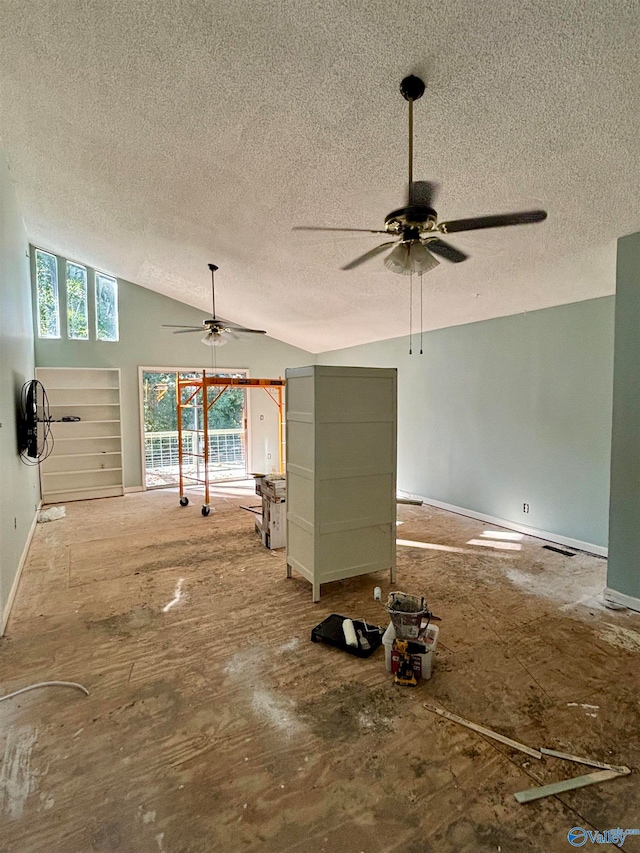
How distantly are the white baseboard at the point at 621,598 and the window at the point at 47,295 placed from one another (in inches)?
300

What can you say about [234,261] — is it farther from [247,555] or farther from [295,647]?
[295,647]

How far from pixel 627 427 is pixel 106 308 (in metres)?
7.23

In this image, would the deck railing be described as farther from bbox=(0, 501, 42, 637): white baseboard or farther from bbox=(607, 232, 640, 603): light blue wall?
bbox=(607, 232, 640, 603): light blue wall

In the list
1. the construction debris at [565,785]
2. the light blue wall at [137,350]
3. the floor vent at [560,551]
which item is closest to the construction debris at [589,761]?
the construction debris at [565,785]

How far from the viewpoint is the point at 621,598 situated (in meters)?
2.94

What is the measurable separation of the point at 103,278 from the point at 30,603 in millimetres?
5431

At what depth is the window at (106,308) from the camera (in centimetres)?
661

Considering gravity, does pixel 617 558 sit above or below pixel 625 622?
above

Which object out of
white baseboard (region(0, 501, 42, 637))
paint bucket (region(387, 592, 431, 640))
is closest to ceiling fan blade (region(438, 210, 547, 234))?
paint bucket (region(387, 592, 431, 640))

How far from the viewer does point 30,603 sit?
10.0ft

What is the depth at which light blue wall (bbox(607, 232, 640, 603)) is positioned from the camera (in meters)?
2.80

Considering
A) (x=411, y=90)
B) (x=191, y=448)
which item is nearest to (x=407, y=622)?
(x=411, y=90)

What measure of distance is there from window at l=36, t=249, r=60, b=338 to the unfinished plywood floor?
4.46 metres

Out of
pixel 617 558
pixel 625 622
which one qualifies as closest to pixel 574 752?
pixel 625 622
